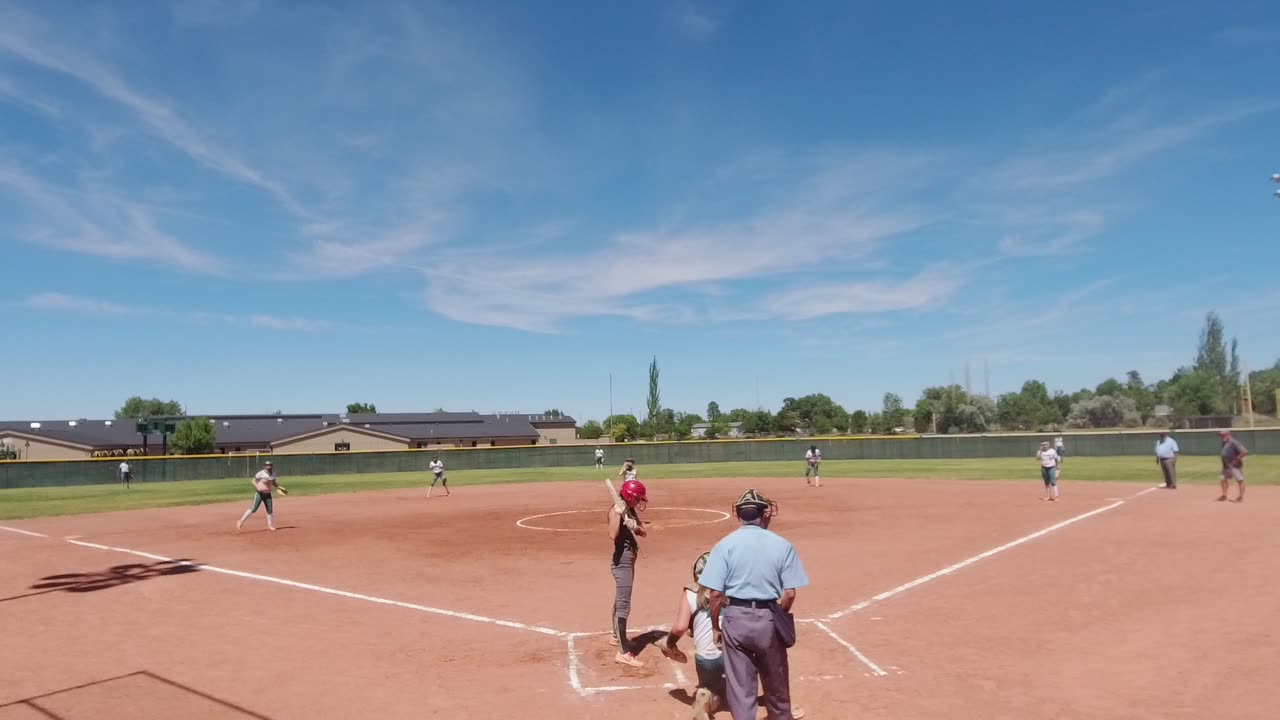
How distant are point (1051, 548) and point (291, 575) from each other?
53.6 feet

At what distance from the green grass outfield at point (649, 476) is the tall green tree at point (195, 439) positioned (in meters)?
33.1

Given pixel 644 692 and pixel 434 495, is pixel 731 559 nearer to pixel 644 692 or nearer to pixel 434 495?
pixel 644 692

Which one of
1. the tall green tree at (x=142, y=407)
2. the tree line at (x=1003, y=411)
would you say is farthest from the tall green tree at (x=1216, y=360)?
the tall green tree at (x=142, y=407)

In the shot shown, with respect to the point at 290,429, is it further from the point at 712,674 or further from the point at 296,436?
the point at 712,674

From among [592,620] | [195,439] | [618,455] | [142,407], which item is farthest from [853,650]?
[142,407]

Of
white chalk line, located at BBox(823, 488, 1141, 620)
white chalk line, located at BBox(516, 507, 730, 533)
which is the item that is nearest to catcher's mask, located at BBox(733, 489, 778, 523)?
white chalk line, located at BBox(823, 488, 1141, 620)

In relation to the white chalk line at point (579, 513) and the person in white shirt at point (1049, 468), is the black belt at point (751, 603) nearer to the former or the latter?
the white chalk line at point (579, 513)

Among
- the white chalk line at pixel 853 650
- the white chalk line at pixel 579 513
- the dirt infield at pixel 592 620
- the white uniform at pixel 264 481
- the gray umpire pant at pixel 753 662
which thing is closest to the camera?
the gray umpire pant at pixel 753 662

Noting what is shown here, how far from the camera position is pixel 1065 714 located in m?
7.41

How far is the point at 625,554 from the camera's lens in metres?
9.50

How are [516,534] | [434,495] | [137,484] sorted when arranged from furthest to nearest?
1. [137,484]
2. [434,495]
3. [516,534]

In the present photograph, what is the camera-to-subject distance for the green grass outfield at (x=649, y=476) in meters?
34.2

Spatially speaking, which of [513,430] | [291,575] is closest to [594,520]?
[291,575]

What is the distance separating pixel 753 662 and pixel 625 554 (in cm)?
380
